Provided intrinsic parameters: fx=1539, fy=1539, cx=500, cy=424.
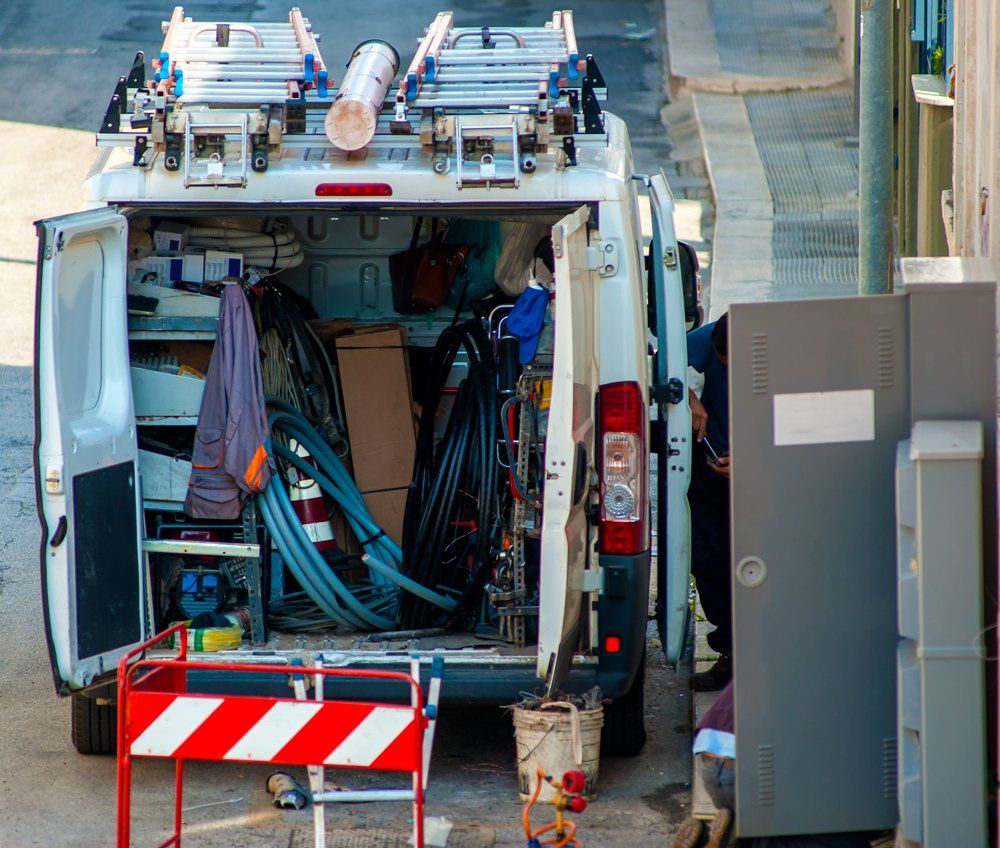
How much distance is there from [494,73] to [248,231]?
1478 mm

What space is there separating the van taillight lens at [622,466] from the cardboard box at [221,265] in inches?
76.3

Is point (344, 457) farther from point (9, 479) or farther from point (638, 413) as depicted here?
point (9, 479)

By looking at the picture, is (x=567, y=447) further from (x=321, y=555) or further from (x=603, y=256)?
(x=321, y=555)

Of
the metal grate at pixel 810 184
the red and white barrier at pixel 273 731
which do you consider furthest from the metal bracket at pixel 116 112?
the metal grate at pixel 810 184

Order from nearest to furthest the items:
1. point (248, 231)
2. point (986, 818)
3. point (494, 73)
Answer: point (986, 818), point (494, 73), point (248, 231)

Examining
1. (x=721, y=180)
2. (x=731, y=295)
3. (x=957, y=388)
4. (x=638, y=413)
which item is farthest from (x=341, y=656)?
(x=721, y=180)

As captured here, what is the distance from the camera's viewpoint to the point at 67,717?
6.35 meters

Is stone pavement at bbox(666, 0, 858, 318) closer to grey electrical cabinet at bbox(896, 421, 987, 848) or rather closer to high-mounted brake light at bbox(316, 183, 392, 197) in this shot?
high-mounted brake light at bbox(316, 183, 392, 197)

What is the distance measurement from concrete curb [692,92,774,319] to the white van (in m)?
5.95

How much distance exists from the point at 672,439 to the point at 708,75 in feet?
39.7

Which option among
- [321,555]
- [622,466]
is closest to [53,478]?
[321,555]

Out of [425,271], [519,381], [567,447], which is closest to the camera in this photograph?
[567,447]

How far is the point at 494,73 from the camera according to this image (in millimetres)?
5652

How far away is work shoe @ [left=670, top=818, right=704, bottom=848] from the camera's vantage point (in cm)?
503
